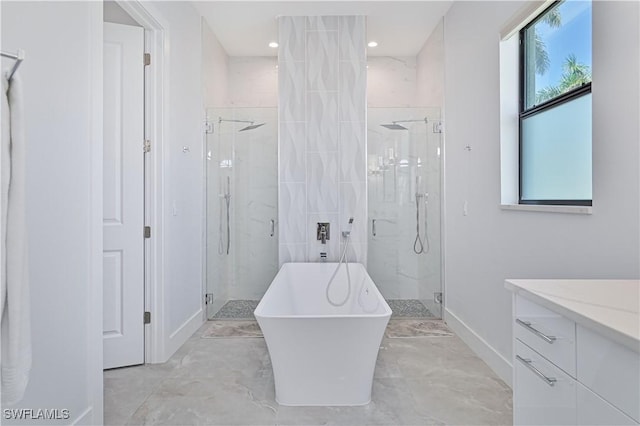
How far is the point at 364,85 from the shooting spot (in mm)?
3381

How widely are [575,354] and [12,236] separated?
59.2 inches

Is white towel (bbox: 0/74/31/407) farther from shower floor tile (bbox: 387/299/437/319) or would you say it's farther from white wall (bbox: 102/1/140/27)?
shower floor tile (bbox: 387/299/437/319)

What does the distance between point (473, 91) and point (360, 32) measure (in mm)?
1291

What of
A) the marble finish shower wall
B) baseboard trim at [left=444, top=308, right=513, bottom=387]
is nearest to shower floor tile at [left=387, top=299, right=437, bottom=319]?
baseboard trim at [left=444, top=308, right=513, bottom=387]

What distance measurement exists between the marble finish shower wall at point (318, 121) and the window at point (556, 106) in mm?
1476

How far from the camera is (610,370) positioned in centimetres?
74

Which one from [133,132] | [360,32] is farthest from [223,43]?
[133,132]

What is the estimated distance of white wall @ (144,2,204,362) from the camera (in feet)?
8.40

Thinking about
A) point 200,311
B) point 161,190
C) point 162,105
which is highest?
point 162,105

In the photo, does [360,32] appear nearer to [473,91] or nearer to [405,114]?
[405,114]

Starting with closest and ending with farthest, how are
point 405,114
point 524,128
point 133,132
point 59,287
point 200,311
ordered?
point 59,287
point 524,128
point 133,132
point 200,311
point 405,114

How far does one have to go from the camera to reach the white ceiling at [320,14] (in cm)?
314

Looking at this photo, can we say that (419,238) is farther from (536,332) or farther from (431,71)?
(536,332)

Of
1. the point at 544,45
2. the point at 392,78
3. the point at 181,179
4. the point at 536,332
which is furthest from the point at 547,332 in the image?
the point at 392,78
